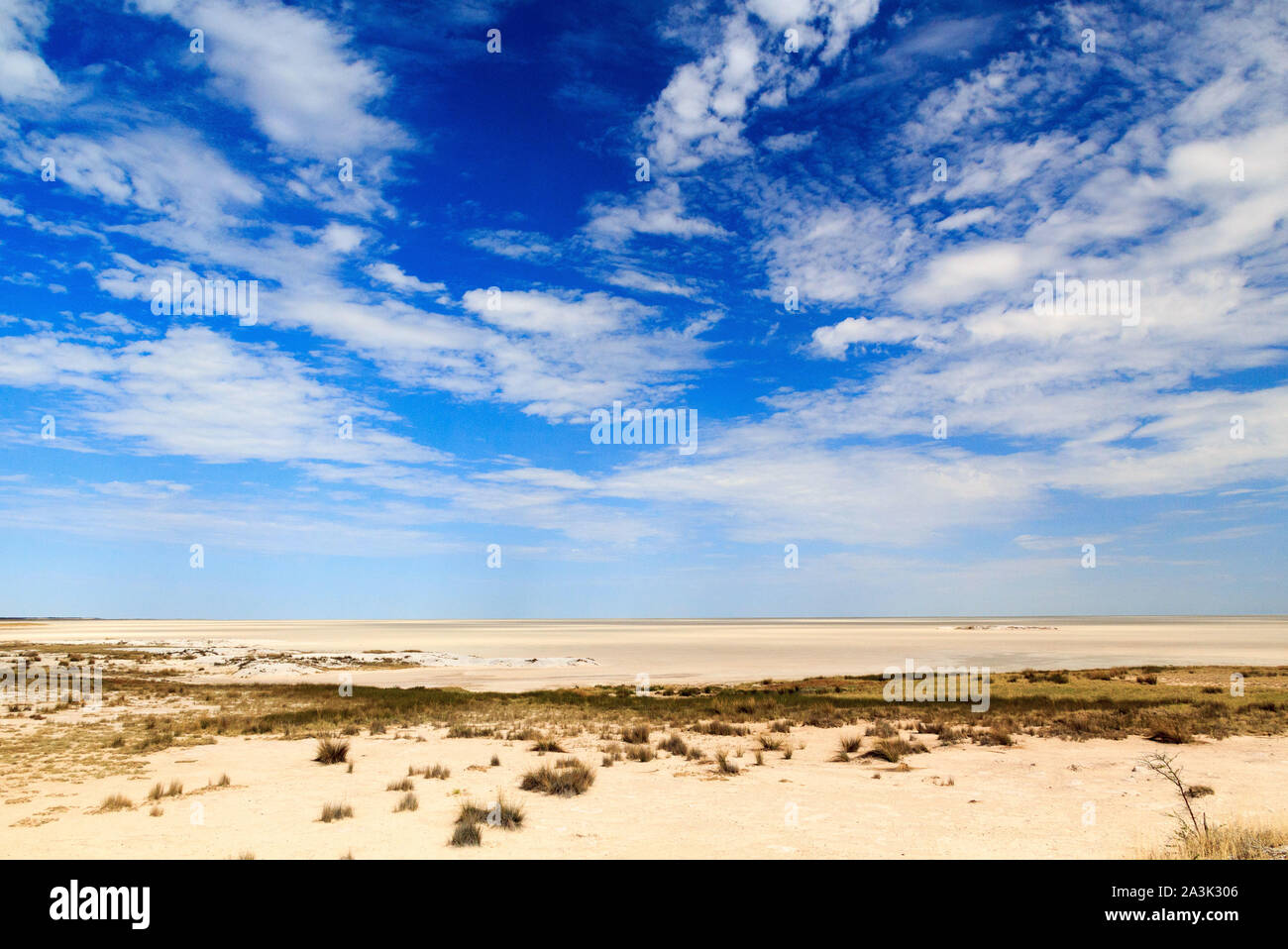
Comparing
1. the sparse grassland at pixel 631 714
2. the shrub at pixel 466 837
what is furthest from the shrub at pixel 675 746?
the shrub at pixel 466 837

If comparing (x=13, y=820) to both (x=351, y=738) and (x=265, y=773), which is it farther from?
(x=351, y=738)

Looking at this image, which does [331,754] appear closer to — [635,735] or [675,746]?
[635,735]

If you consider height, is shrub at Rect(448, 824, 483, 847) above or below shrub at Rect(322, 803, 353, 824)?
above

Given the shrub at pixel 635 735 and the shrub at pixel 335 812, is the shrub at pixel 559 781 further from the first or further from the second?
the shrub at pixel 635 735

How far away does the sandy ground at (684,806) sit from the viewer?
9797 mm

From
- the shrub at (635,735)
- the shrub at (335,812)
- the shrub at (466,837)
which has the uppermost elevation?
the shrub at (466,837)

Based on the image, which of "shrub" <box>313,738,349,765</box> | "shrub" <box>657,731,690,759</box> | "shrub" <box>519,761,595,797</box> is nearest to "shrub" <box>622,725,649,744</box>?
"shrub" <box>657,731,690,759</box>

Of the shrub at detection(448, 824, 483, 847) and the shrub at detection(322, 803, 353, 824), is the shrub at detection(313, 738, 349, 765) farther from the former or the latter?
the shrub at detection(448, 824, 483, 847)

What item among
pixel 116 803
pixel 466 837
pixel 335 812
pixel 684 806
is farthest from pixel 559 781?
pixel 116 803

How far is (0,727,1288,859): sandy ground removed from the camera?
9797 millimetres

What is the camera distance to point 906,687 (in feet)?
111

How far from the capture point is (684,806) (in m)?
12.3

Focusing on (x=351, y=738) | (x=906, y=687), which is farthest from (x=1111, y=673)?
(x=351, y=738)
